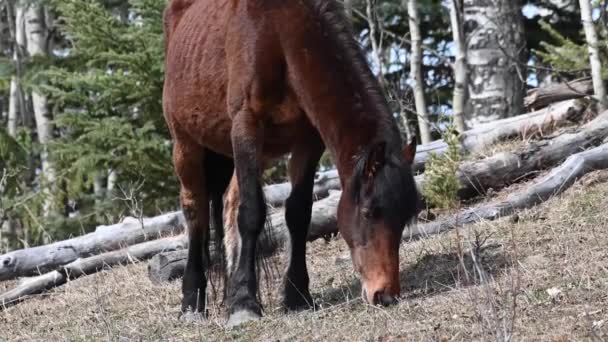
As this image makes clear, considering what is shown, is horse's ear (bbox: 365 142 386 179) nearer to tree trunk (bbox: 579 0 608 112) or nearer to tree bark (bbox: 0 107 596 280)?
tree bark (bbox: 0 107 596 280)

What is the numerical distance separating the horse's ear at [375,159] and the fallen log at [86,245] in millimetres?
4254

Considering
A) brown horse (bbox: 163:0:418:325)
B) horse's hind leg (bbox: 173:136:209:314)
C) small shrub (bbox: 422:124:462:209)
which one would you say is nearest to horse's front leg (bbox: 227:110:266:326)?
brown horse (bbox: 163:0:418:325)

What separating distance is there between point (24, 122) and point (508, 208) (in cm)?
1264

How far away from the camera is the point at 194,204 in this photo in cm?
752

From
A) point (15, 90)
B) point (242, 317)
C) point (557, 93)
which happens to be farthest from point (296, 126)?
point (15, 90)

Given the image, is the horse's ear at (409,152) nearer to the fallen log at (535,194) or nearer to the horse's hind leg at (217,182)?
the horse's hind leg at (217,182)

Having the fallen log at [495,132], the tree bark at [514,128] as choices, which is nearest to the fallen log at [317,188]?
the fallen log at [495,132]

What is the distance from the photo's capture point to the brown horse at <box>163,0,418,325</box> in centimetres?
557

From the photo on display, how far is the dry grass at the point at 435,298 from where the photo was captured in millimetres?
4624

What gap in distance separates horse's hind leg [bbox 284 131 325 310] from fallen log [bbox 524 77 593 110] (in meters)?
4.91

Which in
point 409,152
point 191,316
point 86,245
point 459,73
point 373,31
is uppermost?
point 373,31

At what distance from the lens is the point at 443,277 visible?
6.58 metres

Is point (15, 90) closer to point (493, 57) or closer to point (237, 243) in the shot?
point (493, 57)

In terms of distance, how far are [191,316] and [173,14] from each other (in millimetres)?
2827
